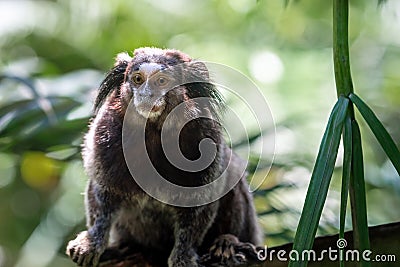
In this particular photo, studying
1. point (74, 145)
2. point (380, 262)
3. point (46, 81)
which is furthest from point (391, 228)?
point (46, 81)

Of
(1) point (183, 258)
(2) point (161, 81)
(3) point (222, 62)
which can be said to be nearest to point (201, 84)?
(2) point (161, 81)

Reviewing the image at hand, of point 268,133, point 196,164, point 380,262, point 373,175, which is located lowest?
point 380,262

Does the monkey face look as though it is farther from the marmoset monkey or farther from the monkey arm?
the monkey arm

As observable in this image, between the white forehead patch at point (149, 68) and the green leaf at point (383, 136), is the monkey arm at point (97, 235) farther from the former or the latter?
→ the green leaf at point (383, 136)

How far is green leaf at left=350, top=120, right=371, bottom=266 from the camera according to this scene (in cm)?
134

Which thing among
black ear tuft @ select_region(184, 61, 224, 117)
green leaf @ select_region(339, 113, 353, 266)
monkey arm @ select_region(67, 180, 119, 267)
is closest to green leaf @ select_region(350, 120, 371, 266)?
green leaf @ select_region(339, 113, 353, 266)

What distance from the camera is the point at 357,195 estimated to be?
1.38 m

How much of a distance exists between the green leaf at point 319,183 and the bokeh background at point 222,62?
3.93 feet

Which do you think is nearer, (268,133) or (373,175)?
(268,133)

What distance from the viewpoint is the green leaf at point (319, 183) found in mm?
1232

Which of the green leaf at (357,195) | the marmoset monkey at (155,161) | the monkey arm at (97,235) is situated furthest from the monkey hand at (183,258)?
the green leaf at (357,195)

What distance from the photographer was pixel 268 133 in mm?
2541

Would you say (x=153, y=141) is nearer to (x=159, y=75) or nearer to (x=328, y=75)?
(x=159, y=75)

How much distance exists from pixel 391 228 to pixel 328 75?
8.68 feet
